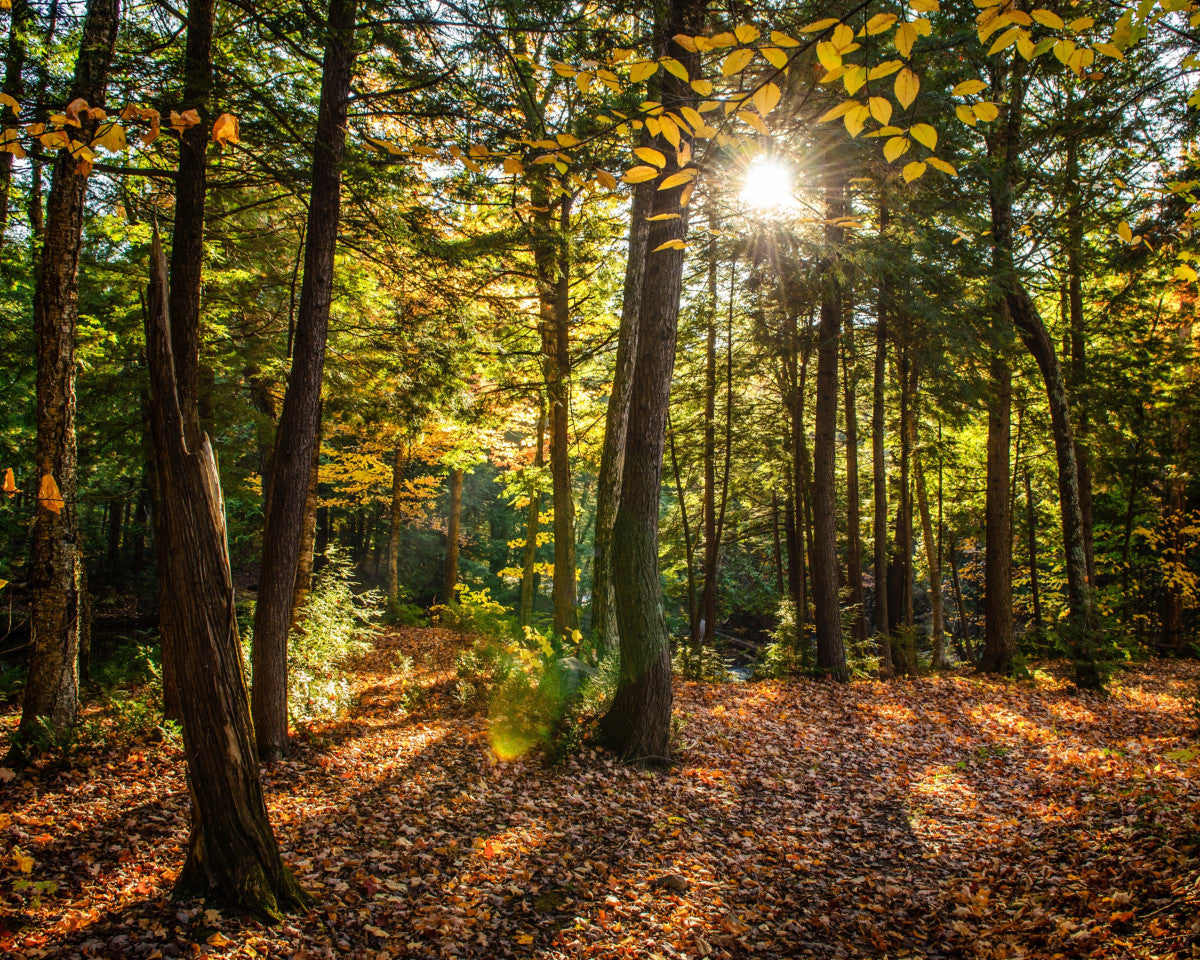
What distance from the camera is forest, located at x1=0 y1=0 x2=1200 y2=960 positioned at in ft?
10.9

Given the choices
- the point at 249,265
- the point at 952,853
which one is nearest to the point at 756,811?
the point at 952,853

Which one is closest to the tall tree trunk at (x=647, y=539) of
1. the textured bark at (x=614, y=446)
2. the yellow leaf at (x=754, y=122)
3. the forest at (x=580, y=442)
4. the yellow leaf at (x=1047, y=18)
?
the forest at (x=580, y=442)

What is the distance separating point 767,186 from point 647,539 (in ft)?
12.2

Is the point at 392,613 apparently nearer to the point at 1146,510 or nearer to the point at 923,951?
the point at 923,951

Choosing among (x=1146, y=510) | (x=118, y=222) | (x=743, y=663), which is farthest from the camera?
(x=743, y=663)

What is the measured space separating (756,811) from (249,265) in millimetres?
12425

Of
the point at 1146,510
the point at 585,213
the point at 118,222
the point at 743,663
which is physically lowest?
the point at 743,663

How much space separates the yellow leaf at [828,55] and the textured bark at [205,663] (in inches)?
131

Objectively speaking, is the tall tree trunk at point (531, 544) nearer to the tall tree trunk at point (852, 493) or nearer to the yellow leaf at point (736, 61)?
the tall tree trunk at point (852, 493)

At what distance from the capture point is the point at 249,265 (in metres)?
11.4

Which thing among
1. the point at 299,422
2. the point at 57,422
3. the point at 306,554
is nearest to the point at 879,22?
the point at 299,422

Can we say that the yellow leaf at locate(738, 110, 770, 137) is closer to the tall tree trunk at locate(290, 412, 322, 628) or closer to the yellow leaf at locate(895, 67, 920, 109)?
the yellow leaf at locate(895, 67, 920, 109)

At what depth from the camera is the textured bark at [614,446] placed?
9.27 m

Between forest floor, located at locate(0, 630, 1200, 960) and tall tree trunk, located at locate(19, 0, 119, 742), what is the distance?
761 millimetres
